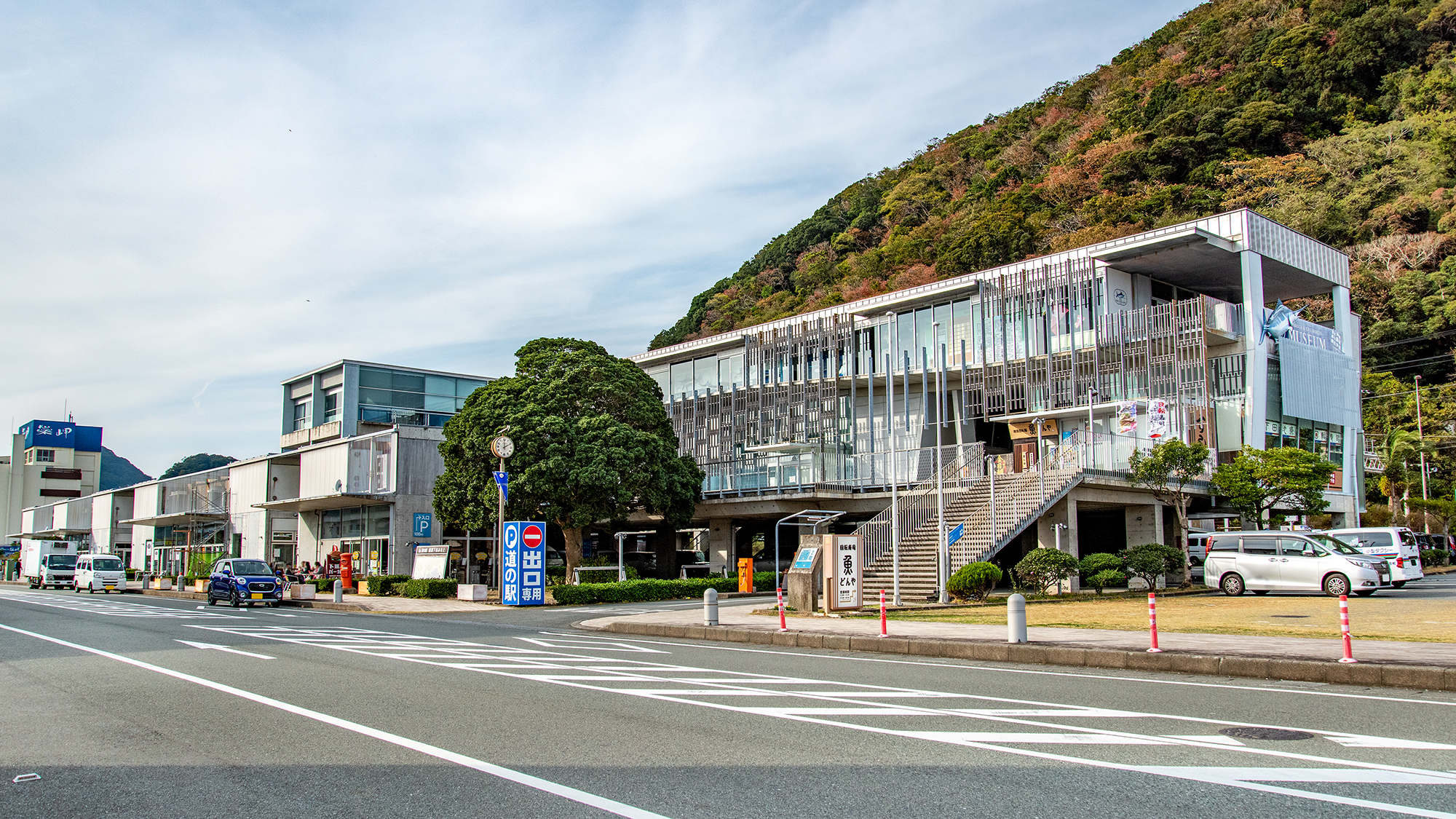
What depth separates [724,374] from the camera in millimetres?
48906

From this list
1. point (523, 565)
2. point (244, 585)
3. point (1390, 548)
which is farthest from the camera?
point (1390, 548)

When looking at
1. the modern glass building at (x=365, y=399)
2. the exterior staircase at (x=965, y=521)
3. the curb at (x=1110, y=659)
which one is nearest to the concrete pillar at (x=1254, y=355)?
the exterior staircase at (x=965, y=521)

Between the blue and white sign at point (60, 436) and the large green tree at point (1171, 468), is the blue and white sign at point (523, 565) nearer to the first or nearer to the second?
the large green tree at point (1171, 468)

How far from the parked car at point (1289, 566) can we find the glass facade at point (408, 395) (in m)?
50.7

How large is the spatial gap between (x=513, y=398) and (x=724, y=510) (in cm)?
1047

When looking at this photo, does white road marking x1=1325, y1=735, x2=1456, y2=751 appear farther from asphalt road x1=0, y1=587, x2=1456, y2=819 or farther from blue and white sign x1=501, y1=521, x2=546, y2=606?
blue and white sign x1=501, y1=521, x2=546, y2=606

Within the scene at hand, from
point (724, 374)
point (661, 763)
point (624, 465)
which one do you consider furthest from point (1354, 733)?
point (724, 374)

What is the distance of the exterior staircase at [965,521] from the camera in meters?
27.0

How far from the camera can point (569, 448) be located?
111ft

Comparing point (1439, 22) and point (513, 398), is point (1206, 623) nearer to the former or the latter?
point (513, 398)

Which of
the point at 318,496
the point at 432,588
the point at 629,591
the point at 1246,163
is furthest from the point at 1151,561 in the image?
the point at 1246,163

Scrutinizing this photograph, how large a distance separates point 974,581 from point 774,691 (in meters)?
15.2

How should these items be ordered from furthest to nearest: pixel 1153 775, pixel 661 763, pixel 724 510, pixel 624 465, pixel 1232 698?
pixel 724 510, pixel 624 465, pixel 1232 698, pixel 661 763, pixel 1153 775

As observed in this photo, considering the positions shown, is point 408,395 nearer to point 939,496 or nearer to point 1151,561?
point 939,496
